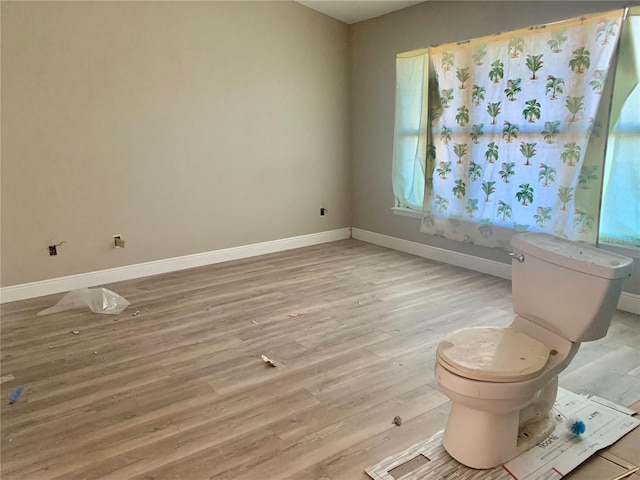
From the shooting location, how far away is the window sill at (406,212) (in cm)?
461

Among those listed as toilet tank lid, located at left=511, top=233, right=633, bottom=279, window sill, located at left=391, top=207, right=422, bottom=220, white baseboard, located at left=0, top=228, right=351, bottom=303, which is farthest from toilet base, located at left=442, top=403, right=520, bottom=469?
white baseboard, located at left=0, top=228, right=351, bottom=303

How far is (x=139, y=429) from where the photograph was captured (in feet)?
6.48

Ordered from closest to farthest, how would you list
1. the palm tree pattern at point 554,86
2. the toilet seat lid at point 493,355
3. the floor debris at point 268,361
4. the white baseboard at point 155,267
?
the toilet seat lid at point 493,355, the floor debris at point 268,361, the palm tree pattern at point 554,86, the white baseboard at point 155,267

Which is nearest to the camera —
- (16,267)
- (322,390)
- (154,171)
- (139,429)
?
(139,429)

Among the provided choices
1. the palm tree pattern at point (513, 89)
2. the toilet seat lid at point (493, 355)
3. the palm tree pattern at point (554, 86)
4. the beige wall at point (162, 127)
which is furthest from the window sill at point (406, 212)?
the toilet seat lid at point (493, 355)

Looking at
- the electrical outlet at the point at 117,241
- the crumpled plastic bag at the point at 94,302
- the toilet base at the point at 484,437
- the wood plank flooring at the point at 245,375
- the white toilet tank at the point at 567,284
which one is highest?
the white toilet tank at the point at 567,284

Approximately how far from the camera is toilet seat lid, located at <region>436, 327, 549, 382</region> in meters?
1.57

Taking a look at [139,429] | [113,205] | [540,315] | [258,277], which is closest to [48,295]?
[113,205]

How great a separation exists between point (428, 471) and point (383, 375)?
0.72 m

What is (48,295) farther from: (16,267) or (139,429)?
(139,429)

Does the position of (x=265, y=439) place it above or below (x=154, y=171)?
below

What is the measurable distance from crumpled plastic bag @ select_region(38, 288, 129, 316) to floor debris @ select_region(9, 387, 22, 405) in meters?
1.00

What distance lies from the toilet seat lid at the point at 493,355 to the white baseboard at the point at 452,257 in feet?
6.34

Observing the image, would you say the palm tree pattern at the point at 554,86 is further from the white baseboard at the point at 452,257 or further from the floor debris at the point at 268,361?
Answer: the floor debris at the point at 268,361
